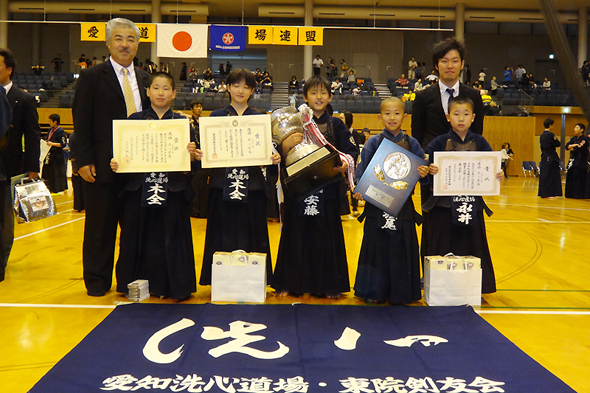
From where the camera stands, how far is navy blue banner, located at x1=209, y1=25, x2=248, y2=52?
47.9 ft

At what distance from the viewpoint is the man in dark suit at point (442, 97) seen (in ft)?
11.1

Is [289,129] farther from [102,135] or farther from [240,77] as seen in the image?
[102,135]

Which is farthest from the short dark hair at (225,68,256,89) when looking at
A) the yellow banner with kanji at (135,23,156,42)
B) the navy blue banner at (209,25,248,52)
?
the yellow banner with kanji at (135,23,156,42)

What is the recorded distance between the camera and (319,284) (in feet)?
11.1

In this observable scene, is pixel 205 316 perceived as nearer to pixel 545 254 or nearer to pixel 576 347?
pixel 576 347

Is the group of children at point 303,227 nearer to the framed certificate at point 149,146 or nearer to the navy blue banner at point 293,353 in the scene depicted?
the framed certificate at point 149,146

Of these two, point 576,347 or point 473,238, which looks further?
point 473,238

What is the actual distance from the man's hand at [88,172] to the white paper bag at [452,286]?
7.65ft

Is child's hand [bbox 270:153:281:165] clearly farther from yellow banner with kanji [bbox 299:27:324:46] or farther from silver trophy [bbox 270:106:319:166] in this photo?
yellow banner with kanji [bbox 299:27:324:46]

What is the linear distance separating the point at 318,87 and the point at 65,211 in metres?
5.93

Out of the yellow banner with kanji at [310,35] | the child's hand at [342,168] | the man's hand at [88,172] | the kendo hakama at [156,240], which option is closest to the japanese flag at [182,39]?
the yellow banner with kanji at [310,35]

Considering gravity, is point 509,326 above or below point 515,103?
below

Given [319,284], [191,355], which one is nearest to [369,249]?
[319,284]

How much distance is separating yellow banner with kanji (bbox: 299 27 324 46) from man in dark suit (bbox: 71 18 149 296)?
40.9 ft
